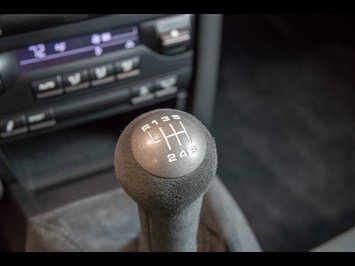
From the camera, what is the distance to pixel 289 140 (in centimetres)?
108

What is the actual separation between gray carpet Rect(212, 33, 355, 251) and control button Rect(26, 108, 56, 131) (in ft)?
1.43

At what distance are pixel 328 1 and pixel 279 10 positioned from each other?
6 centimetres

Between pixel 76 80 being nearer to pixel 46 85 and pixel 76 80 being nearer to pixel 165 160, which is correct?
pixel 46 85

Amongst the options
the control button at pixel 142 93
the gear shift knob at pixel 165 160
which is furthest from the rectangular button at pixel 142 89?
the gear shift knob at pixel 165 160

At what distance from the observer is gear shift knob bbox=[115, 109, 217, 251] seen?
0.37 metres

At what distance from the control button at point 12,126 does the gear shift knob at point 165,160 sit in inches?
12.3

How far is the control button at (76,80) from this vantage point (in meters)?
0.66

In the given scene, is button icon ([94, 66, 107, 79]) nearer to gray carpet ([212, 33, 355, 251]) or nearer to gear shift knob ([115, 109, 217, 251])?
gear shift knob ([115, 109, 217, 251])

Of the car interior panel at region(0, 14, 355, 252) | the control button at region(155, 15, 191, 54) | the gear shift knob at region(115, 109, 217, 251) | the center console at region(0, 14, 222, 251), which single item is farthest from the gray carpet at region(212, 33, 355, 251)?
the gear shift knob at region(115, 109, 217, 251)

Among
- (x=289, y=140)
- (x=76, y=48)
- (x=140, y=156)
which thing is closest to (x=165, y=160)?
(x=140, y=156)

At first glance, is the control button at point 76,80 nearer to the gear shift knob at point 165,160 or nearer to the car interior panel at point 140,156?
the car interior panel at point 140,156

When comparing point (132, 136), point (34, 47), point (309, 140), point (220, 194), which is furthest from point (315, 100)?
point (132, 136)

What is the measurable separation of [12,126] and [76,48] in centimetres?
12

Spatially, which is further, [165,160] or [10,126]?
[10,126]
